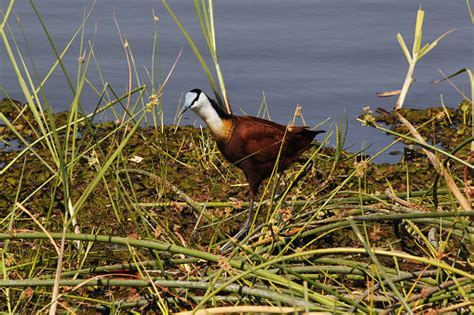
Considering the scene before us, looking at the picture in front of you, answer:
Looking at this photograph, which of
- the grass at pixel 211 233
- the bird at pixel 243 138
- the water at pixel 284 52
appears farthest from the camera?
the water at pixel 284 52

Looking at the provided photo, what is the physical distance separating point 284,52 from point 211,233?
3282mm

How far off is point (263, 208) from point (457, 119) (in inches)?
88.4

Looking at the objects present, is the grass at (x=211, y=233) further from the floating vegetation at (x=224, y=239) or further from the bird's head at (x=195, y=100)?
the bird's head at (x=195, y=100)

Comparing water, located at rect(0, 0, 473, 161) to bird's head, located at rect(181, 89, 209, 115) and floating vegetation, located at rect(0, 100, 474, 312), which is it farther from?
bird's head, located at rect(181, 89, 209, 115)

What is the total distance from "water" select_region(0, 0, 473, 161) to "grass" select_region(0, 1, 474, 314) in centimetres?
60

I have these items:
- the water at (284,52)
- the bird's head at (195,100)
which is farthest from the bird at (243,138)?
the water at (284,52)

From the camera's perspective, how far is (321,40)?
769 cm

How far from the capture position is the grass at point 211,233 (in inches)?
109

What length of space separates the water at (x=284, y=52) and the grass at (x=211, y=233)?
604 mm

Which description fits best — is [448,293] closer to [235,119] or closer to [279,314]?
[279,314]

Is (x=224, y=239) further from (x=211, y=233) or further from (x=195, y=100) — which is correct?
(x=195, y=100)

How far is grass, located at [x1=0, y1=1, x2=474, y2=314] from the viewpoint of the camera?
9.11 ft

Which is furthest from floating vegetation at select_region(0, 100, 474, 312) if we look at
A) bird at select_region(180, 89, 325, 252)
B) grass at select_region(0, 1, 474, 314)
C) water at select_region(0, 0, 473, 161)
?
water at select_region(0, 0, 473, 161)

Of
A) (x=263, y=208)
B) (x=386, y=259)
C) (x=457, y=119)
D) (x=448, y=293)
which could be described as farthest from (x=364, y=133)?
(x=448, y=293)
